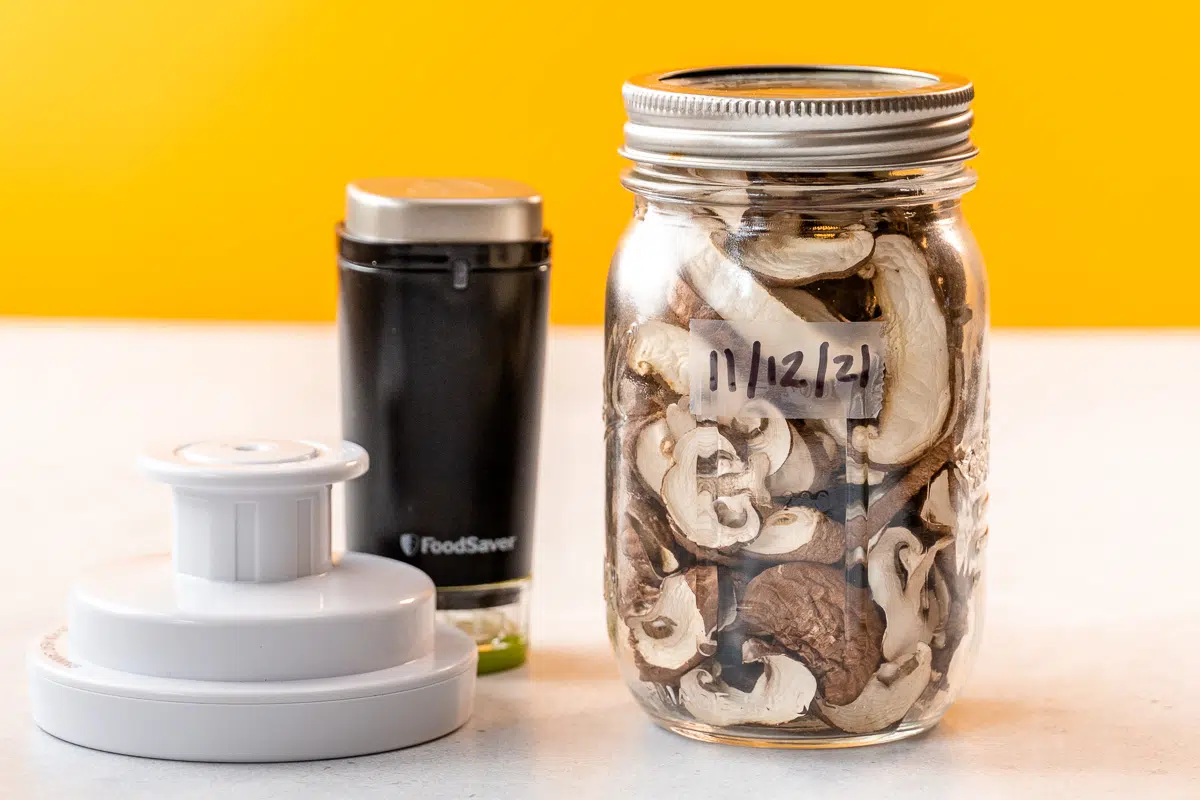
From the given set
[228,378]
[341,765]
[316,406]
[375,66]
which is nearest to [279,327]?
[228,378]

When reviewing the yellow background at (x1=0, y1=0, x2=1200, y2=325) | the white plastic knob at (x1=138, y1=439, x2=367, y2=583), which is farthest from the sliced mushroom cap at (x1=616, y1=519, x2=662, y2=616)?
the yellow background at (x1=0, y1=0, x2=1200, y2=325)

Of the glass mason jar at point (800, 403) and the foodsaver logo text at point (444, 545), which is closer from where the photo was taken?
the glass mason jar at point (800, 403)

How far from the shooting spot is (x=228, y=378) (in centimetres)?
138

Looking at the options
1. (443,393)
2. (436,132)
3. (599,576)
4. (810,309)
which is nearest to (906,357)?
(810,309)

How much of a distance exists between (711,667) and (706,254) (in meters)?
0.15

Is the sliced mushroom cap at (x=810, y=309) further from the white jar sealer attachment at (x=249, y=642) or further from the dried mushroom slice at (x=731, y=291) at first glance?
the white jar sealer attachment at (x=249, y=642)

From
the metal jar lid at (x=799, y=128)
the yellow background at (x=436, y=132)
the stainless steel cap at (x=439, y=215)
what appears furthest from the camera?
the yellow background at (x=436, y=132)

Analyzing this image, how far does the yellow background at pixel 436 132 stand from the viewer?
2.31 meters

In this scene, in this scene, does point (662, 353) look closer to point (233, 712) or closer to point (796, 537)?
point (796, 537)

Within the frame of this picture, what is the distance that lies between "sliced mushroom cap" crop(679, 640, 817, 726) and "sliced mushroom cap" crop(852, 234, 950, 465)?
3.2 inches

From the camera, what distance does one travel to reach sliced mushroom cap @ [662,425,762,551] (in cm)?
58

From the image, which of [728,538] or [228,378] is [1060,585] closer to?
[728,538]

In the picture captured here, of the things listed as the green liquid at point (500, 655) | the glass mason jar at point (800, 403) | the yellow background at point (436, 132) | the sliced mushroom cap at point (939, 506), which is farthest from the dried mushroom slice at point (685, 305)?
the yellow background at point (436, 132)

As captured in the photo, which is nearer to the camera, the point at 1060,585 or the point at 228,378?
the point at 1060,585
